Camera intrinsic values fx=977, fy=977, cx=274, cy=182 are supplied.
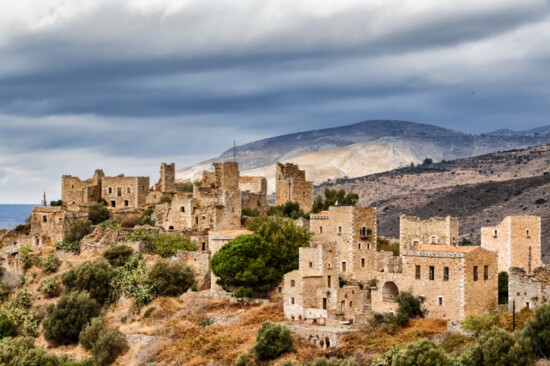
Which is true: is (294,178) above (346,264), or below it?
above

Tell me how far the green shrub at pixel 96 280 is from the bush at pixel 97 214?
12.9m

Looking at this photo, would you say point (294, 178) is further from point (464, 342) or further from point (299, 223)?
point (464, 342)

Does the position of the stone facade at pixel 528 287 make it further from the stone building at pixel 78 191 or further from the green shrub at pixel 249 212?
the stone building at pixel 78 191

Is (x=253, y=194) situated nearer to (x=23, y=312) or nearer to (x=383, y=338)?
(x=23, y=312)

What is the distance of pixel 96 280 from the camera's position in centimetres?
7050

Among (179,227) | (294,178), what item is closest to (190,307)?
(179,227)

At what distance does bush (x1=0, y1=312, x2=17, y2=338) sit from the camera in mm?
70062

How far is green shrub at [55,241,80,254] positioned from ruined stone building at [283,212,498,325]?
2252 cm

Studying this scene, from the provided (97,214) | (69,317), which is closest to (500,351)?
(69,317)

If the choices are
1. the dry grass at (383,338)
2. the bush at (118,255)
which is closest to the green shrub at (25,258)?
the bush at (118,255)

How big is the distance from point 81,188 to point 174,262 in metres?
24.5

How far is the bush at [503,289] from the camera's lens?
5612 cm

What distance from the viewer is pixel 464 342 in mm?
49531

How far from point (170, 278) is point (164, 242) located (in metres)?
7.33
